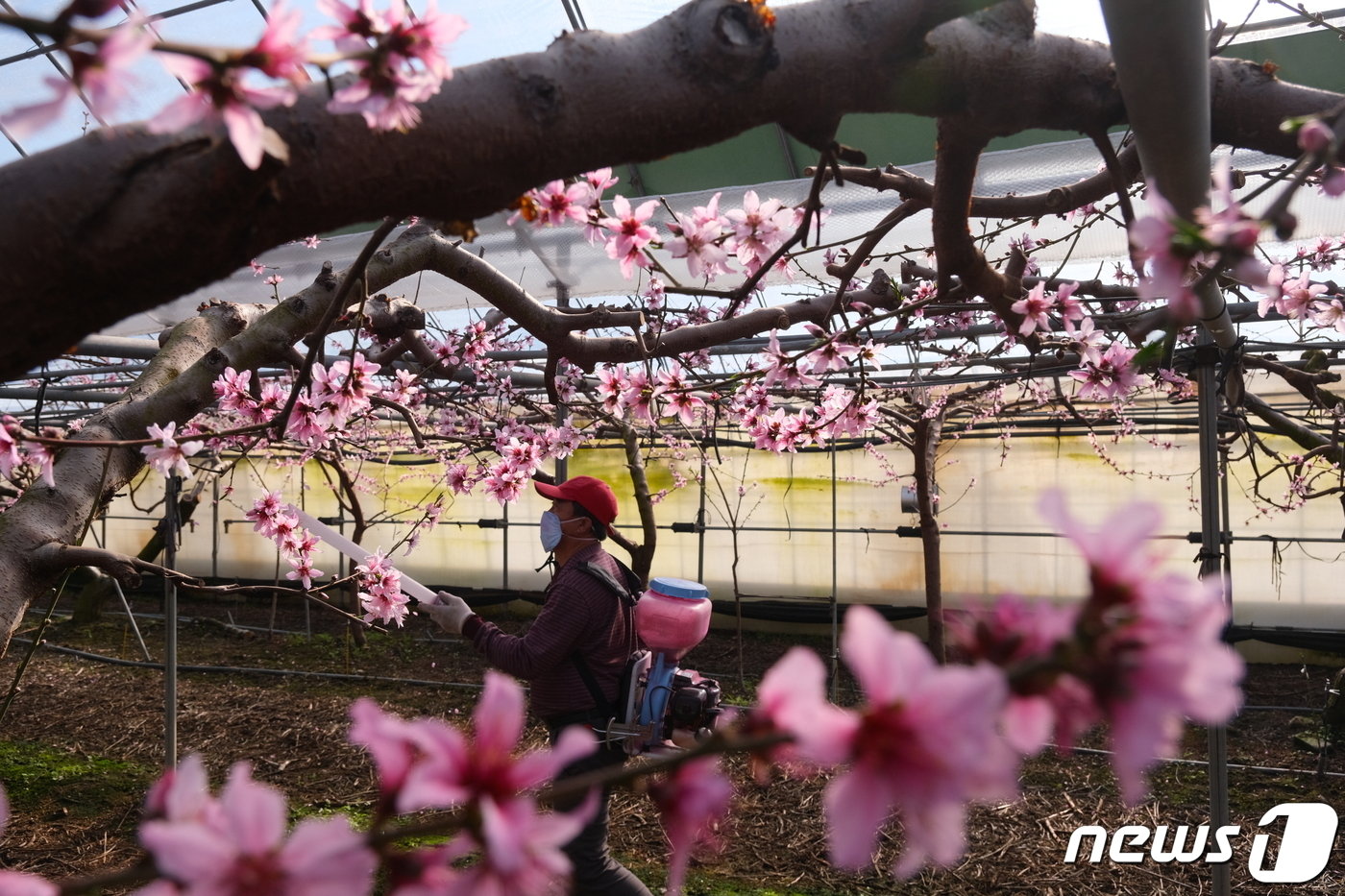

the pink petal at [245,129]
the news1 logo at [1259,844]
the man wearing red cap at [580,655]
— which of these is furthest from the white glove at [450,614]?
the news1 logo at [1259,844]

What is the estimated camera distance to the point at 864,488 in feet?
30.1

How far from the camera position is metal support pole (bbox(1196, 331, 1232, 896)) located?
2.03 metres

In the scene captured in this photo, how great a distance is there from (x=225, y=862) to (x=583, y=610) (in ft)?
7.13

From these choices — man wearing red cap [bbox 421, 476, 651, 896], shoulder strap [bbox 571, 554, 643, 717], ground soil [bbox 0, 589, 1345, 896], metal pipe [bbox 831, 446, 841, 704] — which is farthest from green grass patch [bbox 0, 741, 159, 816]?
metal pipe [bbox 831, 446, 841, 704]

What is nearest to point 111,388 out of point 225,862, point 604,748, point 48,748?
point 48,748

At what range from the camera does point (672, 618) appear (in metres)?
2.54

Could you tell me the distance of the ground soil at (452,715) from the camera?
3.55 meters

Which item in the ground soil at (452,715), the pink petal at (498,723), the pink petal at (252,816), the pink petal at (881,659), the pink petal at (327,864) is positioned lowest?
the ground soil at (452,715)

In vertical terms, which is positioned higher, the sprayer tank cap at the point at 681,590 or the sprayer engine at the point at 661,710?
the sprayer tank cap at the point at 681,590

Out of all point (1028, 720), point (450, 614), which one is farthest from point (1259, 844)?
point (1028, 720)

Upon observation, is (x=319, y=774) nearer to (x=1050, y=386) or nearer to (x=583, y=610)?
(x=583, y=610)

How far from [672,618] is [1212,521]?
137 cm

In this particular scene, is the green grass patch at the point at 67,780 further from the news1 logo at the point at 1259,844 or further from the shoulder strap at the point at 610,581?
the news1 logo at the point at 1259,844

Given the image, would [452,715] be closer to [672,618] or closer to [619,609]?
[619,609]
